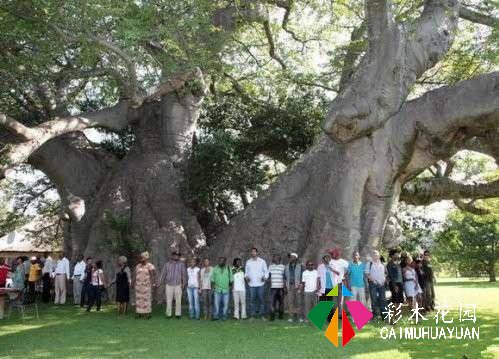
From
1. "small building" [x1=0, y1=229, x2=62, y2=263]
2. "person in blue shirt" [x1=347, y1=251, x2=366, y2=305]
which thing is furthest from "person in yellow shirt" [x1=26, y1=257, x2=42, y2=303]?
"small building" [x1=0, y1=229, x2=62, y2=263]

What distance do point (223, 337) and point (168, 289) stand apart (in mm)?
3499

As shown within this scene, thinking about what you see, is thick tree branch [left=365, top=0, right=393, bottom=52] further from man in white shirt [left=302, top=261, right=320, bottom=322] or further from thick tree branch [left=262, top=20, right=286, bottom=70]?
thick tree branch [left=262, top=20, right=286, bottom=70]

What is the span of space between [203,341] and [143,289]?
373cm

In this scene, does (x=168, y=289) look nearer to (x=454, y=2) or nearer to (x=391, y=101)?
(x=391, y=101)

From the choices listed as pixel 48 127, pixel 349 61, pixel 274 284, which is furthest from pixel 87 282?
pixel 349 61

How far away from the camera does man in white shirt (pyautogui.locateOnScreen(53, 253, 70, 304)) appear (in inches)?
642

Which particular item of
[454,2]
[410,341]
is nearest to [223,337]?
[410,341]

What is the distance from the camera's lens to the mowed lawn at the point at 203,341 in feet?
27.8

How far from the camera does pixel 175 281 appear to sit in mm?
13219

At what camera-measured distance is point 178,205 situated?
56.4 ft

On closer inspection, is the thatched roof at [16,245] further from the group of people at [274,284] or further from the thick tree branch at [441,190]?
the thick tree branch at [441,190]

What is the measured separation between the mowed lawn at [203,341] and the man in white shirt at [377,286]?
78cm

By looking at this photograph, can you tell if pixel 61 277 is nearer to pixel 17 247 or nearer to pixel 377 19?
pixel 377 19

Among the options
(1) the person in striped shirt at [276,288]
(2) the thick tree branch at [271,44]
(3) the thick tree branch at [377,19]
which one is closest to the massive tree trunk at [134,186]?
(2) the thick tree branch at [271,44]
